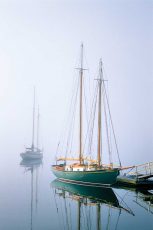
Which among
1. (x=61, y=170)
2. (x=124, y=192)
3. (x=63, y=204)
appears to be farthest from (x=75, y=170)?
(x=63, y=204)

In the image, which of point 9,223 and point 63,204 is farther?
point 63,204

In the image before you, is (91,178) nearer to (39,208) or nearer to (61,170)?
(61,170)

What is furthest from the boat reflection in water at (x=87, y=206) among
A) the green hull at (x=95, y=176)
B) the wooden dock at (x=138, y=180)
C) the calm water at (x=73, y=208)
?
the wooden dock at (x=138, y=180)

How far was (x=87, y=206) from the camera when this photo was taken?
1510 inches

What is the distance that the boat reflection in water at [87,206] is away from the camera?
1275 inches

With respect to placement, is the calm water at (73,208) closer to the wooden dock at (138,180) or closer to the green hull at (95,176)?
the green hull at (95,176)

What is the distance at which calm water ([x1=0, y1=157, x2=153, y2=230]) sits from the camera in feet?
104

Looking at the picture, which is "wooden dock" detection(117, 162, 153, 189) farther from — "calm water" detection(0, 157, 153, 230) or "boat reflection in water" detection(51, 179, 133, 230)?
"boat reflection in water" detection(51, 179, 133, 230)

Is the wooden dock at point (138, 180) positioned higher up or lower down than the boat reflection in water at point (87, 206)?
higher up

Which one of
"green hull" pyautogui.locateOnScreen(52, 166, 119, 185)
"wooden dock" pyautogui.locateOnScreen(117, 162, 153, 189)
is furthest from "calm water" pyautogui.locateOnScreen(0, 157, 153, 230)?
"wooden dock" pyautogui.locateOnScreen(117, 162, 153, 189)

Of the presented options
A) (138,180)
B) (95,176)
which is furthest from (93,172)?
(138,180)

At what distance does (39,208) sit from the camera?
124ft

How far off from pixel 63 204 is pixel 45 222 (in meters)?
8.46

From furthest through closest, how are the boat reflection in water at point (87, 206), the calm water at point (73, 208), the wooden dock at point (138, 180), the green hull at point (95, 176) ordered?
the wooden dock at point (138, 180)
the green hull at point (95, 176)
the boat reflection in water at point (87, 206)
the calm water at point (73, 208)
